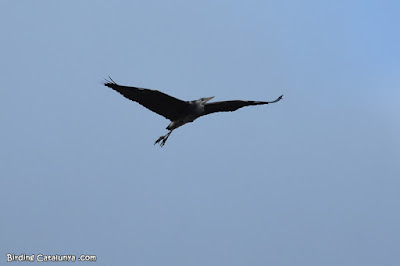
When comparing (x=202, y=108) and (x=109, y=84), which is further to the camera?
(x=202, y=108)

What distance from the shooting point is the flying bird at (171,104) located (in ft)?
63.8

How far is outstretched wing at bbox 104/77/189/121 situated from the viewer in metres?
19.2

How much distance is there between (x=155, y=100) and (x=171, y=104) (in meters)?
0.53

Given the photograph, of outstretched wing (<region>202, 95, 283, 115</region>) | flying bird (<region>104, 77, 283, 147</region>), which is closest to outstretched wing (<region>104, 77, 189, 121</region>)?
flying bird (<region>104, 77, 283, 147</region>)

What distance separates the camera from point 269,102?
21203 millimetres

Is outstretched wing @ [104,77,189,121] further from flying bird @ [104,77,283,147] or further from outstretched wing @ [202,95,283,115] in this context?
outstretched wing @ [202,95,283,115]

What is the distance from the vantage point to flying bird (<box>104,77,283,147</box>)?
1944 centimetres

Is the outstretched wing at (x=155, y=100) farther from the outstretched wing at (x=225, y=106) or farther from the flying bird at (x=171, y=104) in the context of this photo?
the outstretched wing at (x=225, y=106)

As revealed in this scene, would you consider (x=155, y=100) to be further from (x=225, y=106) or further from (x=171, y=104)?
(x=225, y=106)

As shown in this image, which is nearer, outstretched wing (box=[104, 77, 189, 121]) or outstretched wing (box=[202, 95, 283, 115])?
outstretched wing (box=[104, 77, 189, 121])

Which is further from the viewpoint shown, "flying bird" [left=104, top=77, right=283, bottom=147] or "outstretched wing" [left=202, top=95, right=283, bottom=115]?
"outstretched wing" [left=202, top=95, right=283, bottom=115]

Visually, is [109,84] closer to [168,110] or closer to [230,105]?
[168,110]

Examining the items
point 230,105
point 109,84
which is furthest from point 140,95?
point 230,105

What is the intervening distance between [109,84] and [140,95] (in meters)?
1.22
